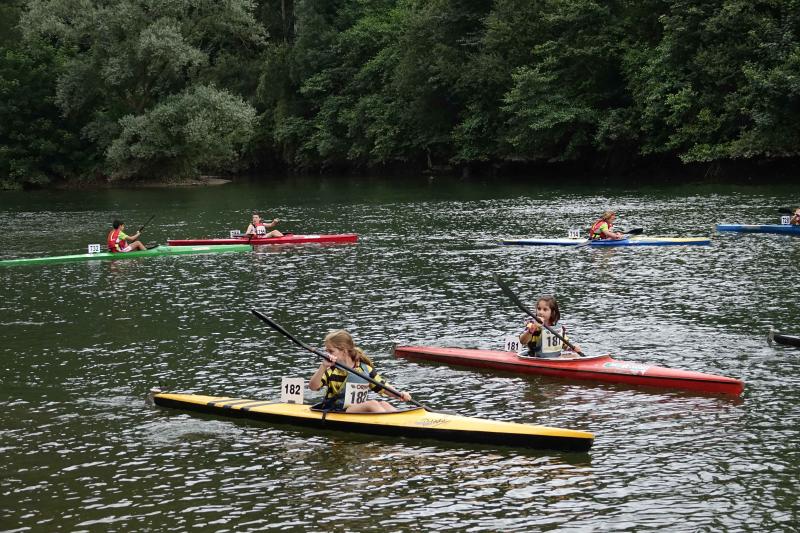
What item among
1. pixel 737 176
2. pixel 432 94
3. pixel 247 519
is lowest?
pixel 247 519

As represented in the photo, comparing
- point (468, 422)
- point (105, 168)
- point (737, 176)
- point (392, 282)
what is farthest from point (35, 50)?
point (468, 422)

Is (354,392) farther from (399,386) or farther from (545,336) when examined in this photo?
(545,336)

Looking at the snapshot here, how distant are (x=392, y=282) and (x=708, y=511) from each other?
14.8m

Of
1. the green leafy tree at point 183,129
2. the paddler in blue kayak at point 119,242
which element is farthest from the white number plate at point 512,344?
the green leafy tree at point 183,129

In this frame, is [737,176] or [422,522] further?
[737,176]

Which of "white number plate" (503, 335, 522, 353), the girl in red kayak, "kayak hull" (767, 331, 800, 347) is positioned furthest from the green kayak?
"kayak hull" (767, 331, 800, 347)

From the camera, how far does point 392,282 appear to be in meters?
24.0

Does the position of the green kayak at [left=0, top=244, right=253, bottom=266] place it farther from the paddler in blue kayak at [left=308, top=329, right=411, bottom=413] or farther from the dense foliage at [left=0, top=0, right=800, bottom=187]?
the dense foliage at [left=0, top=0, right=800, bottom=187]

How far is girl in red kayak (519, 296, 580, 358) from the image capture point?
14781 mm

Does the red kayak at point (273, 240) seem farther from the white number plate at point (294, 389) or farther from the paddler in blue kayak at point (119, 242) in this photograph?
the white number plate at point (294, 389)

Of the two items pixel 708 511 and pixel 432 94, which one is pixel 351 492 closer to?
pixel 708 511

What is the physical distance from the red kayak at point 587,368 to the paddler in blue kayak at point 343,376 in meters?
3.25

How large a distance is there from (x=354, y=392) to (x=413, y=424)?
97 cm

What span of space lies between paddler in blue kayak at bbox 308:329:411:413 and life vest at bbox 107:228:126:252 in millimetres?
18881
